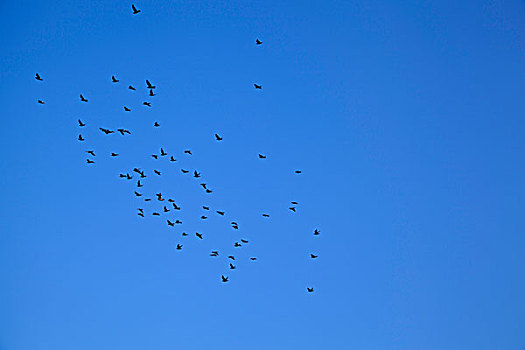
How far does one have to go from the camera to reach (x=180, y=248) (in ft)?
118

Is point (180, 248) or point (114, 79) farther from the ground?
point (114, 79)

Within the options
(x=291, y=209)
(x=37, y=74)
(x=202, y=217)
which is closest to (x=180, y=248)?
(x=202, y=217)

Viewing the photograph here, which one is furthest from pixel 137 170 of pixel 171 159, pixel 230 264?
pixel 230 264

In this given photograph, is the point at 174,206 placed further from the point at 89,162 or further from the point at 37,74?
the point at 37,74

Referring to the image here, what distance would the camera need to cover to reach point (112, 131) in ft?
116

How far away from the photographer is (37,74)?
3509 centimetres

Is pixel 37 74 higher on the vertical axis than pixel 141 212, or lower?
higher

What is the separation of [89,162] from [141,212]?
7.95 ft

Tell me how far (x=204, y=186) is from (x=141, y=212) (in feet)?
7.49

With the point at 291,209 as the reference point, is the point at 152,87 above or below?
above

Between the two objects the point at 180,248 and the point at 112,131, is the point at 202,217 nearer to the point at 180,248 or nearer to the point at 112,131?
the point at 180,248

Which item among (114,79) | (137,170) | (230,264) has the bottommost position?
(230,264)

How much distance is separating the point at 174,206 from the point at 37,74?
248 inches

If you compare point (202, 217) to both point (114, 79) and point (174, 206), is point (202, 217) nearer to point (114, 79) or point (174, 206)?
point (174, 206)
